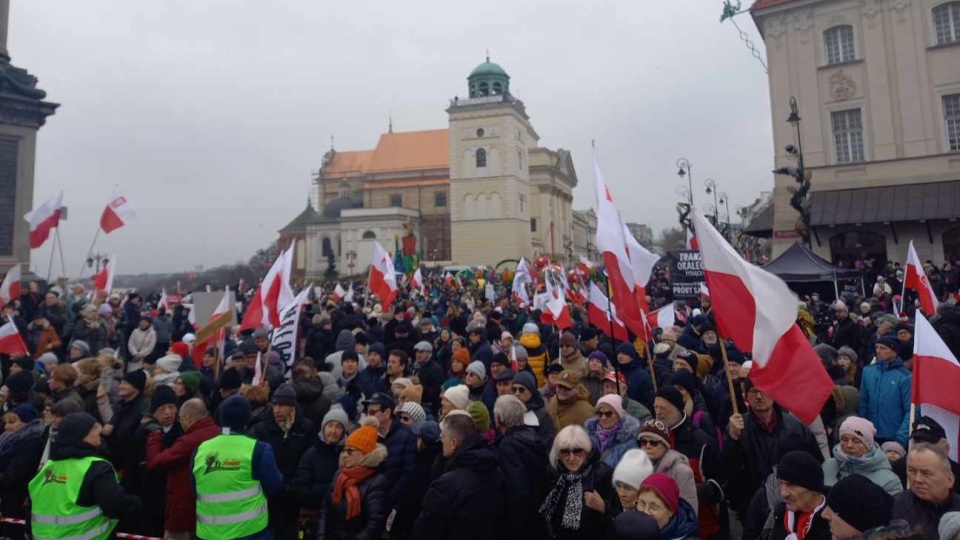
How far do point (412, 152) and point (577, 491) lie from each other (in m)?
89.6

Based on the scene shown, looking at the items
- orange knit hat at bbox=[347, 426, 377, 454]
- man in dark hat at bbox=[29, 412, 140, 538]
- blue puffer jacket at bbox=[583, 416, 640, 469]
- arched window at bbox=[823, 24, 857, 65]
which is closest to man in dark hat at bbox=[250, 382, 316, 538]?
orange knit hat at bbox=[347, 426, 377, 454]

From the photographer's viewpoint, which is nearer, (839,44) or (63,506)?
(63,506)

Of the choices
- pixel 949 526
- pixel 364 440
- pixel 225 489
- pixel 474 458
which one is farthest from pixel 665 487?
pixel 225 489

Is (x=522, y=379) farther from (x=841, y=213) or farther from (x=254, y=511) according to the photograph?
(x=841, y=213)

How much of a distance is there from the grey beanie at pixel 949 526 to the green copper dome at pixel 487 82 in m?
73.6

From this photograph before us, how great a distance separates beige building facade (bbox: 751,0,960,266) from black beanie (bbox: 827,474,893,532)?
2371 cm

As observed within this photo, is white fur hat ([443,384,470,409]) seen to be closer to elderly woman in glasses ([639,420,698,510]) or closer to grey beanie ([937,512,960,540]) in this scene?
elderly woman in glasses ([639,420,698,510])

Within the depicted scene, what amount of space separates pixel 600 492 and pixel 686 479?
22.5 inches

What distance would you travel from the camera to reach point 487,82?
73.8m

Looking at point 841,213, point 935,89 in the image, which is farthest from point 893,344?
point 935,89

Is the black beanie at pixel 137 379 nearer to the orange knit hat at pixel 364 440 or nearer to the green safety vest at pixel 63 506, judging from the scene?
the green safety vest at pixel 63 506

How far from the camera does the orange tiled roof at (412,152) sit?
293 feet

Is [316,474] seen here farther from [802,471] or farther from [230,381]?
[802,471]

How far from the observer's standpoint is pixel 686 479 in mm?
3682
